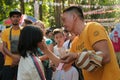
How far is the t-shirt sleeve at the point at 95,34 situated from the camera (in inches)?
138

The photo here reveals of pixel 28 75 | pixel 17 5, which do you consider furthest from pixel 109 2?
pixel 28 75

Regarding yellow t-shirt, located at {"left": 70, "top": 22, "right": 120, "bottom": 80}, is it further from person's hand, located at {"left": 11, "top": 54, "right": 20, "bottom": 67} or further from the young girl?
person's hand, located at {"left": 11, "top": 54, "right": 20, "bottom": 67}

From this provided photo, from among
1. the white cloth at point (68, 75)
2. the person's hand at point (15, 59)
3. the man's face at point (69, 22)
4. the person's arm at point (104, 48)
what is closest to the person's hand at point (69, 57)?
the person's arm at point (104, 48)

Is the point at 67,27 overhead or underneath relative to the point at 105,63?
overhead

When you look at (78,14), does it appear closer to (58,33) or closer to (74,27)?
(74,27)

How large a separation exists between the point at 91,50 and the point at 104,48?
0.41 feet

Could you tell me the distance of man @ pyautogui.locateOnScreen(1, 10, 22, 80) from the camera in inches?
273

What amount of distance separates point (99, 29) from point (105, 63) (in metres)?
0.33

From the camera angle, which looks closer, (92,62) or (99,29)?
(92,62)

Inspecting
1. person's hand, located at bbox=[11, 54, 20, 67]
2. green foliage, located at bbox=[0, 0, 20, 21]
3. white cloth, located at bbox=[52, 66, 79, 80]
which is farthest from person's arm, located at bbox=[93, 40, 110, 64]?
green foliage, located at bbox=[0, 0, 20, 21]

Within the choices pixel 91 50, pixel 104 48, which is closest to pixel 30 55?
pixel 91 50

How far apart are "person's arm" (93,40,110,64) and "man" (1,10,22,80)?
350cm

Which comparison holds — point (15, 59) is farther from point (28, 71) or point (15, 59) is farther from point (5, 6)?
point (5, 6)

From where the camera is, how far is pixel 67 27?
371 centimetres
